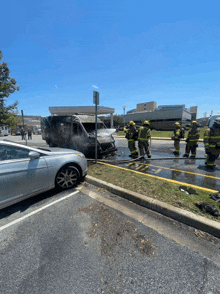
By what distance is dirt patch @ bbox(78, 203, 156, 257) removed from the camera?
6.47ft

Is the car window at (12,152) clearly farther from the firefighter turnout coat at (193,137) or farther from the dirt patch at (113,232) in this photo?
the firefighter turnout coat at (193,137)

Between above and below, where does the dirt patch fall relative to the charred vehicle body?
below

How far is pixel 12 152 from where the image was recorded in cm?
287

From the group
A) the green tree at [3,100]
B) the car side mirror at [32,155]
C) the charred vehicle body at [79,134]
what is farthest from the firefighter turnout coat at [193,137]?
the green tree at [3,100]

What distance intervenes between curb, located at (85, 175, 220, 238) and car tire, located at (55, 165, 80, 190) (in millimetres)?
982

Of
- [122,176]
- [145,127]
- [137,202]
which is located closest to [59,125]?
[145,127]

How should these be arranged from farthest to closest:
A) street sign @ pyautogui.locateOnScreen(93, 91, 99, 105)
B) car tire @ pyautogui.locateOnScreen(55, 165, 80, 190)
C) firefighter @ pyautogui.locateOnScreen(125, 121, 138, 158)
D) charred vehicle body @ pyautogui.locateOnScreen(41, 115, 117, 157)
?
firefighter @ pyautogui.locateOnScreen(125, 121, 138, 158), charred vehicle body @ pyautogui.locateOnScreen(41, 115, 117, 157), street sign @ pyautogui.locateOnScreen(93, 91, 99, 105), car tire @ pyautogui.locateOnScreen(55, 165, 80, 190)

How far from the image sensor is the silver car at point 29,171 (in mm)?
2637

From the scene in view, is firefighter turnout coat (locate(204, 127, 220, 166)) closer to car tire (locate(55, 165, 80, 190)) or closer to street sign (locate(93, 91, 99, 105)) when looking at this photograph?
street sign (locate(93, 91, 99, 105))

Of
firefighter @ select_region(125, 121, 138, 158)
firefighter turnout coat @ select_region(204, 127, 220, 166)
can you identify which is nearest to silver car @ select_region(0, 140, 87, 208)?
firefighter @ select_region(125, 121, 138, 158)

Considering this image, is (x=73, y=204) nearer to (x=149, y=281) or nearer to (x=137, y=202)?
(x=137, y=202)

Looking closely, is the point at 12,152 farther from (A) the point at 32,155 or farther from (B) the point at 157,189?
(B) the point at 157,189

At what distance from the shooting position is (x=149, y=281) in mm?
1559

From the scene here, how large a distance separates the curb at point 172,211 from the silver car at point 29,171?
127 centimetres
